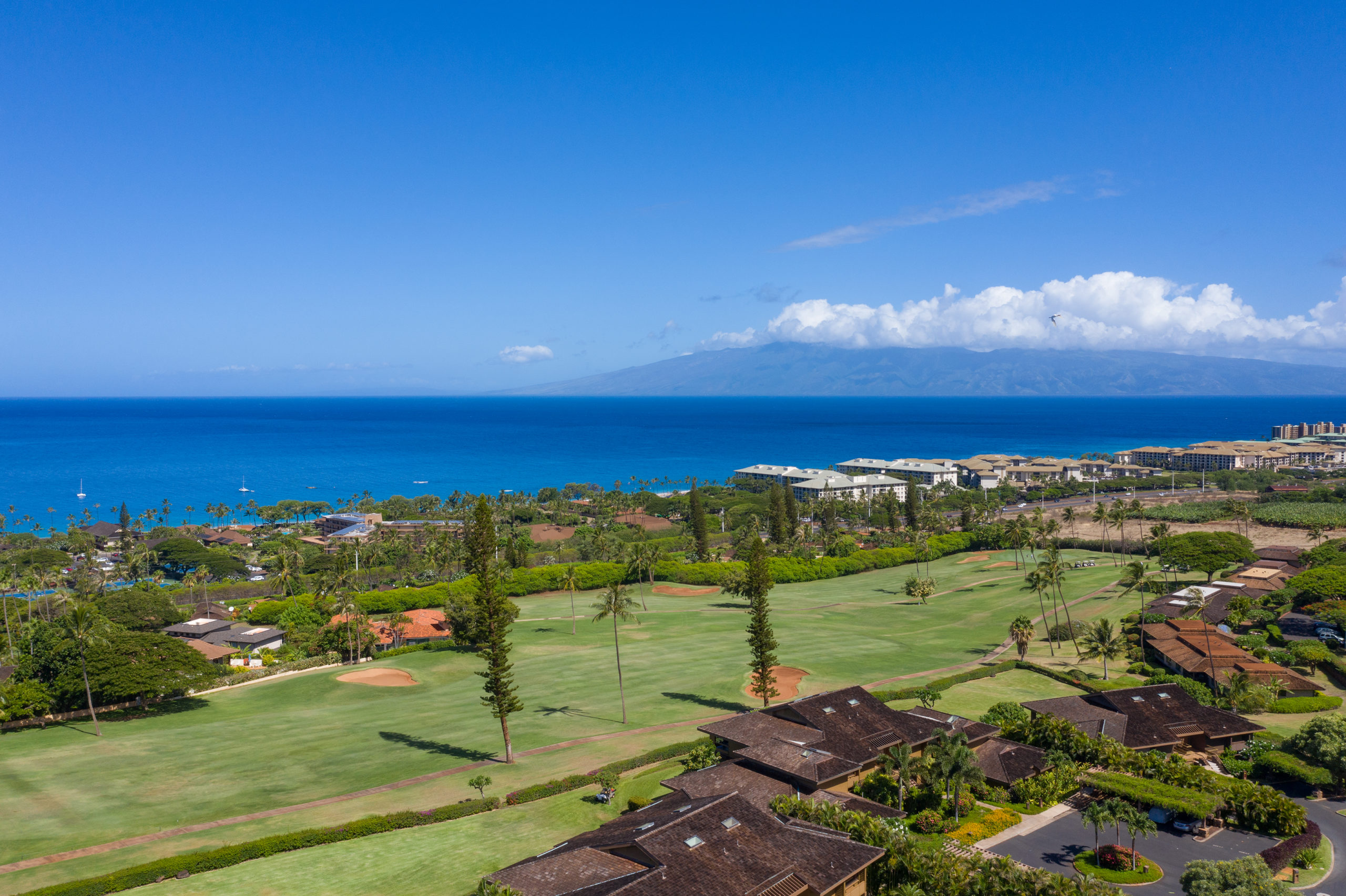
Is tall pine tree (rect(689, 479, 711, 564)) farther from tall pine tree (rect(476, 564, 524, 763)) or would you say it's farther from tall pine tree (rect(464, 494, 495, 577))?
tall pine tree (rect(464, 494, 495, 577))

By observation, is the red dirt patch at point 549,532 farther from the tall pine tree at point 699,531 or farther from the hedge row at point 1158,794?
the hedge row at point 1158,794

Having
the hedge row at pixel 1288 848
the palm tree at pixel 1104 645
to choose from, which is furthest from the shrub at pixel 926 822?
the palm tree at pixel 1104 645

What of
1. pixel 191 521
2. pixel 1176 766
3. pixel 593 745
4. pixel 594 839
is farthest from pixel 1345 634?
pixel 191 521

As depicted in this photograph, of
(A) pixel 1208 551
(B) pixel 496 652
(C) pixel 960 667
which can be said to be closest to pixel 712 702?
(B) pixel 496 652

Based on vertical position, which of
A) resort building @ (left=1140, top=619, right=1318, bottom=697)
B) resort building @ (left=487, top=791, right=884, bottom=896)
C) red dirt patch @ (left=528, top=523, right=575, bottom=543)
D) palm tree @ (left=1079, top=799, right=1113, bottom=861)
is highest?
resort building @ (left=487, top=791, right=884, bottom=896)

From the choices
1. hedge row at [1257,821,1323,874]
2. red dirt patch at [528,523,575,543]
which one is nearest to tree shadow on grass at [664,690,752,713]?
hedge row at [1257,821,1323,874]

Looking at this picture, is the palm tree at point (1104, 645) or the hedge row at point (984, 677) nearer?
the hedge row at point (984, 677)
